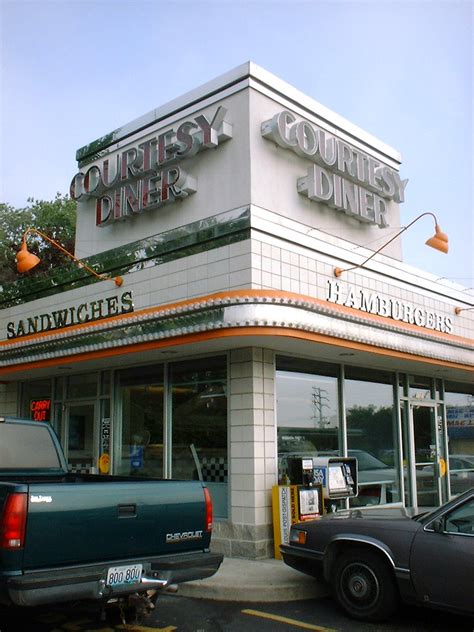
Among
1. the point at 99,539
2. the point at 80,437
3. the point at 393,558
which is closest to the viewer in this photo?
the point at 99,539

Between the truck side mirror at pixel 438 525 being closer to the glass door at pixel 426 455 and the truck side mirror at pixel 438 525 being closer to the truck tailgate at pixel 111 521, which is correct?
the truck tailgate at pixel 111 521

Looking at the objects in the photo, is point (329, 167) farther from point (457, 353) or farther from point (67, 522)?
point (67, 522)

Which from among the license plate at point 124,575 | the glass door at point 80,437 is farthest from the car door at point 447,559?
the glass door at point 80,437

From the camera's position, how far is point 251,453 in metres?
9.71

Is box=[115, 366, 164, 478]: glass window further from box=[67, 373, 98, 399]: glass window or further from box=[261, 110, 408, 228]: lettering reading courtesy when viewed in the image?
box=[261, 110, 408, 228]: lettering reading courtesy

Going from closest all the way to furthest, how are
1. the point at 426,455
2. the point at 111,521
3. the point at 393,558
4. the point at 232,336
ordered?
the point at 111,521, the point at 393,558, the point at 232,336, the point at 426,455

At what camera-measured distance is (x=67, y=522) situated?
17.0ft

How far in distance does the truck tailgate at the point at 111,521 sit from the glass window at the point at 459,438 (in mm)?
9797

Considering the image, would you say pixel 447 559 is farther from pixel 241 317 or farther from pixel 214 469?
pixel 214 469

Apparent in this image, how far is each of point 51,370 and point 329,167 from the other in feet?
21.1

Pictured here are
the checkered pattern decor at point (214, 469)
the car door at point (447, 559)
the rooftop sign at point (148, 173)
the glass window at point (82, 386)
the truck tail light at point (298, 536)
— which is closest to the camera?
the car door at point (447, 559)

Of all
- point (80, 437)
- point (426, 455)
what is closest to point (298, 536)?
point (80, 437)

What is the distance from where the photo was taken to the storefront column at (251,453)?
376 inches

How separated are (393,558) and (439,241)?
19.6 feet
